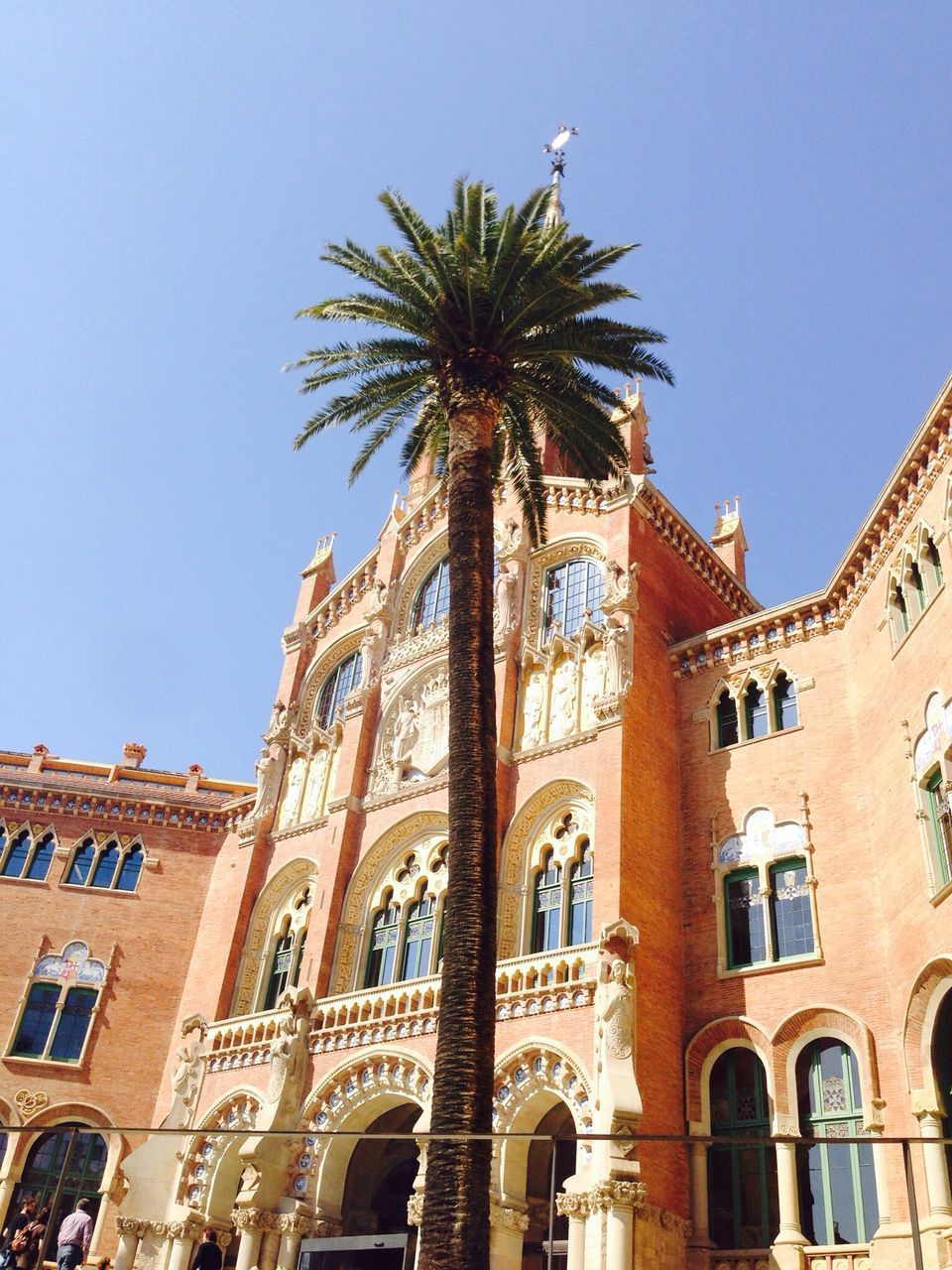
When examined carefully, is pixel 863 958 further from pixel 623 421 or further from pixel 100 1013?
pixel 100 1013

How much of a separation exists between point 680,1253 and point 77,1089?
1733 cm

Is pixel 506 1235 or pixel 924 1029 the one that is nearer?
pixel 924 1029

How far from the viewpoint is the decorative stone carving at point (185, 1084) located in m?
27.0

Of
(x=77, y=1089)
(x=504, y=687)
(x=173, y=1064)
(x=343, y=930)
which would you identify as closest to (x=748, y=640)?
(x=504, y=687)

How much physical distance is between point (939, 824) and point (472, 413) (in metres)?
9.99

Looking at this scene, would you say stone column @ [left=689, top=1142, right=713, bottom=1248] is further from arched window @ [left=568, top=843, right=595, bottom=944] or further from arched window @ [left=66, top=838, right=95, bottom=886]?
arched window @ [left=66, top=838, right=95, bottom=886]

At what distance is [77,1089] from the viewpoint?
30.4 metres

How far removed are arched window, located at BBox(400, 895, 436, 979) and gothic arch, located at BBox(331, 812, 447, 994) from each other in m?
1.33

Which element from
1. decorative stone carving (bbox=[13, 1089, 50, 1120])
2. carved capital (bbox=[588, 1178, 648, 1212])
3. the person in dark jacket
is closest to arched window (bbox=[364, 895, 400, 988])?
the person in dark jacket

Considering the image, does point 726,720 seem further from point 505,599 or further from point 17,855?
point 17,855

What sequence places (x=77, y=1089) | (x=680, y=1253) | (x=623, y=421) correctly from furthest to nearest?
(x=77, y=1089) < (x=623, y=421) < (x=680, y=1253)

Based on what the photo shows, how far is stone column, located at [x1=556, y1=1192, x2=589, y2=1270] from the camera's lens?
1855 cm

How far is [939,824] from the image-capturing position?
63.1ft

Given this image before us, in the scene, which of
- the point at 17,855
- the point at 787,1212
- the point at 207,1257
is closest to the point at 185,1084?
the point at 207,1257
